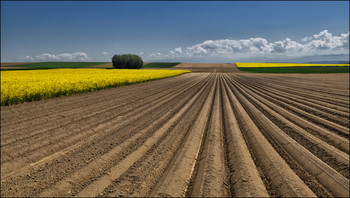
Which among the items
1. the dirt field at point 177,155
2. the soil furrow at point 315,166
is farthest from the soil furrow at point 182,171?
the soil furrow at point 315,166

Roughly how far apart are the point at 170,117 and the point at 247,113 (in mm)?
3180

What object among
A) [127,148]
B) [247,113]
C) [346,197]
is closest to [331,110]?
[247,113]

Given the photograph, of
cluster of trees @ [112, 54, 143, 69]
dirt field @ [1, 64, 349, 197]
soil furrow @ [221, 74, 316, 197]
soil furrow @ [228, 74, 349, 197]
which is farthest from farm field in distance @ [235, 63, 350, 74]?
soil furrow @ [221, 74, 316, 197]

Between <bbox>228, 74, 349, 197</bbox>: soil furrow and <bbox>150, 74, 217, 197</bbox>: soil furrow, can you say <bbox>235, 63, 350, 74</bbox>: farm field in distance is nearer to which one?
<bbox>228, 74, 349, 197</bbox>: soil furrow

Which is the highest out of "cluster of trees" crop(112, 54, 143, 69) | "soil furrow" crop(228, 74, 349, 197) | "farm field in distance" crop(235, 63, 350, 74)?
"cluster of trees" crop(112, 54, 143, 69)

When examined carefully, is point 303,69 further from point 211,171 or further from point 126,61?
point 211,171

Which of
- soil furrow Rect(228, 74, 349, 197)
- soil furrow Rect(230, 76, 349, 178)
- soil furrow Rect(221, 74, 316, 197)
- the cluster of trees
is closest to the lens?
soil furrow Rect(221, 74, 316, 197)

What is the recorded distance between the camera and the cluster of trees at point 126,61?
64556 mm

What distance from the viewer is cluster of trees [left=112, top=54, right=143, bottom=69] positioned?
64.6 metres

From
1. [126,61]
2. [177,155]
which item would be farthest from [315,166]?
[126,61]

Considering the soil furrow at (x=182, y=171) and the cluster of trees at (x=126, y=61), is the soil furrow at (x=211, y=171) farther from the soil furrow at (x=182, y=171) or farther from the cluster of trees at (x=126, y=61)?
the cluster of trees at (x=126, y=61)

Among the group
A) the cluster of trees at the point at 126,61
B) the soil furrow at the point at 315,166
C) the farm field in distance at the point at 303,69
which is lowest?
the soil furrow at the point at 315,166

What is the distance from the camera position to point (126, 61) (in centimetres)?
6431

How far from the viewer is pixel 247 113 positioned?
751 cm
